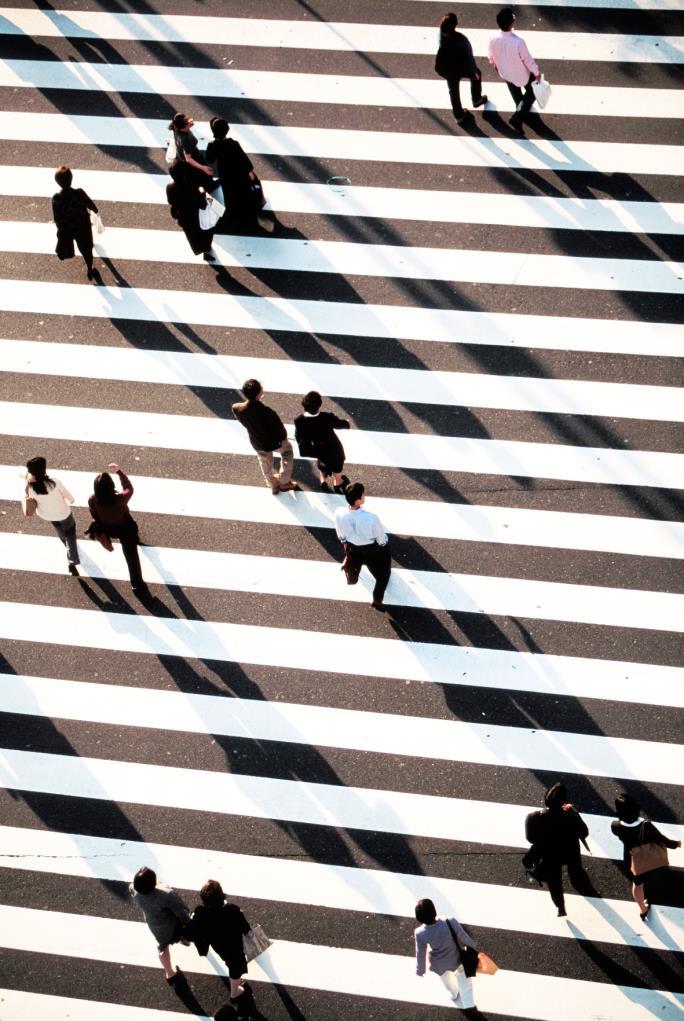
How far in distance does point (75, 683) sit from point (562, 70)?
8523mm

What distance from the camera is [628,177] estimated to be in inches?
513

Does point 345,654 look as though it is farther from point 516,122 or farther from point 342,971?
point 516,122

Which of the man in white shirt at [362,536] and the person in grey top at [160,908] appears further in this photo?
the man in white shirt at [362,536]

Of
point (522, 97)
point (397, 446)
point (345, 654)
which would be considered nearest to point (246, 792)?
point (345, 654)

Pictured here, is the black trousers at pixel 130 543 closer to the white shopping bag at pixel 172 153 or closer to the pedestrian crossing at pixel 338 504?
the pedestrian crossing at pixel 338 504

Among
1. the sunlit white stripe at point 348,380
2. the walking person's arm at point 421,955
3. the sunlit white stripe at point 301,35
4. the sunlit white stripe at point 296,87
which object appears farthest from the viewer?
the sunlit white stripe at point 301,35

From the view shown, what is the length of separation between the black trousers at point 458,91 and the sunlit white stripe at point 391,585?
5.42 m

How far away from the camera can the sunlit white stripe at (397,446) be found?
458 inches

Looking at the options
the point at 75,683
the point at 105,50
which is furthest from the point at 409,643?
the point at 105,50

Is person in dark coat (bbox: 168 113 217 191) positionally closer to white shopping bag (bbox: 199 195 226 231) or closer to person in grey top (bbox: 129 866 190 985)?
white shopping bag (bbox: 199 195 226 231)

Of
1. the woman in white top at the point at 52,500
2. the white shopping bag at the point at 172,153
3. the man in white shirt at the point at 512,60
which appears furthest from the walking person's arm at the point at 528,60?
the woman in white top at the point at 52,500

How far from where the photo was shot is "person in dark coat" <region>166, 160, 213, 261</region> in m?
12.3

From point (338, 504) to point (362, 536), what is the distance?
4.85ft

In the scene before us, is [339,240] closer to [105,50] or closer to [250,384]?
[250,384]
